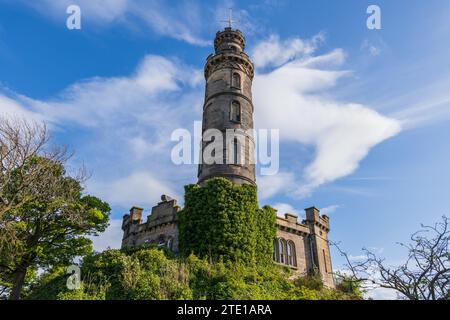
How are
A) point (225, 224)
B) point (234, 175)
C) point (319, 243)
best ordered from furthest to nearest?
point (319, 243) → point (234, 175) → point (225, 224)

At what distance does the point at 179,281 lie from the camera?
13875 millimetres

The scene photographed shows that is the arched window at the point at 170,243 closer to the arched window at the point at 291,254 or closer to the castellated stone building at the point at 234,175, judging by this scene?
the castellated stone building at the point at 234,175

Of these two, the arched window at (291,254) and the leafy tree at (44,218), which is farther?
the arched window at (291,254)

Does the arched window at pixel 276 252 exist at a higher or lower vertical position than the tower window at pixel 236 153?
lower

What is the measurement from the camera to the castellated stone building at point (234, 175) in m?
23.7

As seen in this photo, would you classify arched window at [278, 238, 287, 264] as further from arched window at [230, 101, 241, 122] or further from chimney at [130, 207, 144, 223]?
chimney at [130, 207, 144, 223]

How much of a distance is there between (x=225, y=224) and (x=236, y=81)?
42.5ft

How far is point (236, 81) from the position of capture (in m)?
28.0

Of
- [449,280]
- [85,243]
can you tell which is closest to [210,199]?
[85,243]

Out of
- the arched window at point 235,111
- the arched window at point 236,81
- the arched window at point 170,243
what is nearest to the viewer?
the arched window at point 170,243

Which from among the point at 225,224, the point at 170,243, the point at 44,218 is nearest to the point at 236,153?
the point at 225,224

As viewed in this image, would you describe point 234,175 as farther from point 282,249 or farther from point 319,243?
point 319,243

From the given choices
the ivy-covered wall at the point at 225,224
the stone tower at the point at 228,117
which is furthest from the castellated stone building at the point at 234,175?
the ivy-covered wall at the point at 225,224
